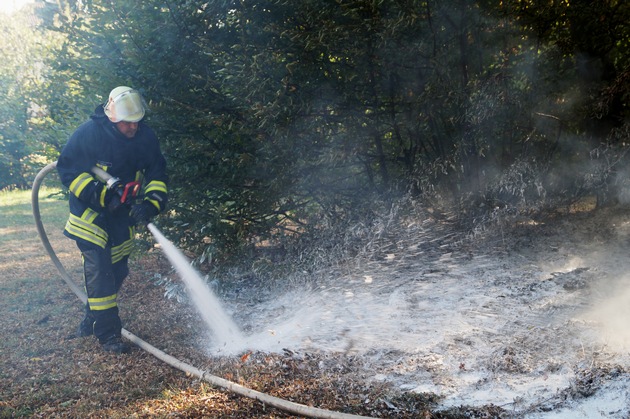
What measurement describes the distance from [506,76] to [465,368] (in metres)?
2.96

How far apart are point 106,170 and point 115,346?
5.09ft

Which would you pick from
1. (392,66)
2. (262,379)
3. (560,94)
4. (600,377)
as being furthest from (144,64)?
(600,377)

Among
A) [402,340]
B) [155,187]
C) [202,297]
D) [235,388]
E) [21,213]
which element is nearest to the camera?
[235,388]

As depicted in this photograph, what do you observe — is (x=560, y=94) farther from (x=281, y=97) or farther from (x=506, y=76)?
(x=281, y=97)

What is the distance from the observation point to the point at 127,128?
4.99m

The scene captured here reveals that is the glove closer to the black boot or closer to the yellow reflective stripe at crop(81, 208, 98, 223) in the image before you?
the yellow reflective stripe at crop(81, 208, 98, 223)

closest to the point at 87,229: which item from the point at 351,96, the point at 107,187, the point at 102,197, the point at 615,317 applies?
the point at 102,197

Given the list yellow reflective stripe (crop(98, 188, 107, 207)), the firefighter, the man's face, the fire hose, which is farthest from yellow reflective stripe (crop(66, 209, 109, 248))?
the man's face

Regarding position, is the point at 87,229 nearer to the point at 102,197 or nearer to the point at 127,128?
the point at 102,197

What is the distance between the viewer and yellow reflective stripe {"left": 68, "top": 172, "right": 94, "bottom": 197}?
187 inches

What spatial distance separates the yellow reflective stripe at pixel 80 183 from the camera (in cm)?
476

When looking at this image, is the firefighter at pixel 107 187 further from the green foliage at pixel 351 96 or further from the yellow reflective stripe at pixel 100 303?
the green foliage at pixel 351 96

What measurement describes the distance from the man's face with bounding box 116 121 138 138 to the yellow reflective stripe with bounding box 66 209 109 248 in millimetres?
753

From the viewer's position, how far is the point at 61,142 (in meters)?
6.85
